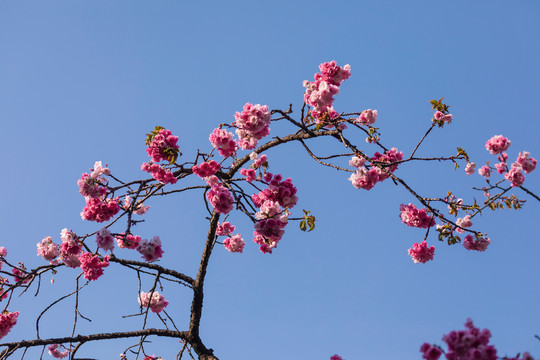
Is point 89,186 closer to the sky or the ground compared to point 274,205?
closer to the sky

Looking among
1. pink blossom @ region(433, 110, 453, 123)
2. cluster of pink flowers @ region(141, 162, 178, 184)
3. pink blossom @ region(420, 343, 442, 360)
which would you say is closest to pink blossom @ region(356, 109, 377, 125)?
pink blossom @ region(433, 110, 453, 123)

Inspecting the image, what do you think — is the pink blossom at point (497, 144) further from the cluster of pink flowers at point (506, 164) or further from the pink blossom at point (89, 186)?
the pink blossom at point (89, 186)

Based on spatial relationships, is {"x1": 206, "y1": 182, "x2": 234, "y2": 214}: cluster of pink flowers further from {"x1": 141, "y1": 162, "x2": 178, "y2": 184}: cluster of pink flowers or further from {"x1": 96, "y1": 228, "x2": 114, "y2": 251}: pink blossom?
{"x1": 96, "y1": 228, "x2": 114, "y2": 251}: pink blossom

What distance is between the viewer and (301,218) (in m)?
4.68

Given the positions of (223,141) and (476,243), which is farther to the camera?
(476,243)

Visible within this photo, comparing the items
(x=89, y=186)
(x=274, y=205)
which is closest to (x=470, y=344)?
(x=274, y=205)

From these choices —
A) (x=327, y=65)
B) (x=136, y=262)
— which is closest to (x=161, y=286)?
(x=136, y=262)

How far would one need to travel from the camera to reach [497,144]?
5789 millimetres

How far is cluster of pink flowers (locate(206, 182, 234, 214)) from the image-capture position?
16.0 feet

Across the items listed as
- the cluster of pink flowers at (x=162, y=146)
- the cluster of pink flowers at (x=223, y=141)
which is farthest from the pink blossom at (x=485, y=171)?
the cluster of pink flowers at (x=162, y=146)

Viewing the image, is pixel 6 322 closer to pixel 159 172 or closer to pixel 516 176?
pixel 159 172

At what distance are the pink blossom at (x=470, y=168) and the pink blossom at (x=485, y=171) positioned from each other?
0.51 ft

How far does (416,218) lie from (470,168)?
→ 95 centimetres

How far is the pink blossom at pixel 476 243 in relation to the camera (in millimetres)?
5566
